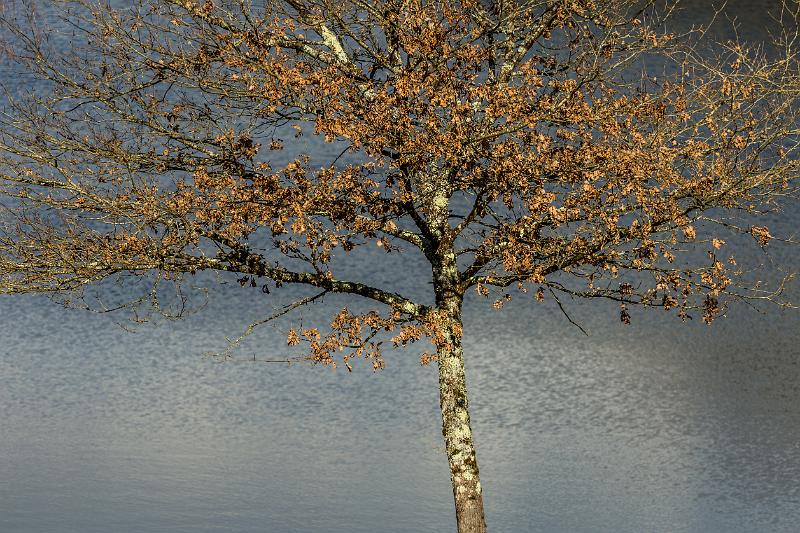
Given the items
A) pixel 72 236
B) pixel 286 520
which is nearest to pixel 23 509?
pixel 286 520

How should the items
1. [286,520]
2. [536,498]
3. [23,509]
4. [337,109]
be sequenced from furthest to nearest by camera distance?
[536,498], [286,520], [23,509], [337,109]

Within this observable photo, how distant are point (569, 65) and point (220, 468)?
18731 cm

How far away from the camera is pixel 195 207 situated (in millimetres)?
18438

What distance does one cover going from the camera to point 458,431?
775 inches

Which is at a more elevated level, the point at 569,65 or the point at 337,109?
the point at 569,65

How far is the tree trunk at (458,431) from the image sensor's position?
19422 mm

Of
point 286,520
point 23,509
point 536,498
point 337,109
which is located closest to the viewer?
point 337,109

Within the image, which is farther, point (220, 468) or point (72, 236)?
point (220, 468)

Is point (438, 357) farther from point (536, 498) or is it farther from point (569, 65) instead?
point (536, 498)

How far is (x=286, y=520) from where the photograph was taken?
498 feet

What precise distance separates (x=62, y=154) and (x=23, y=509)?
125 m

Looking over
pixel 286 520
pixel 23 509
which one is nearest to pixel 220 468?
pixel 286 520

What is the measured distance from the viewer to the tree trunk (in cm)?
1942

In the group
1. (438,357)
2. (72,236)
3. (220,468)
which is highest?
(220,468)
